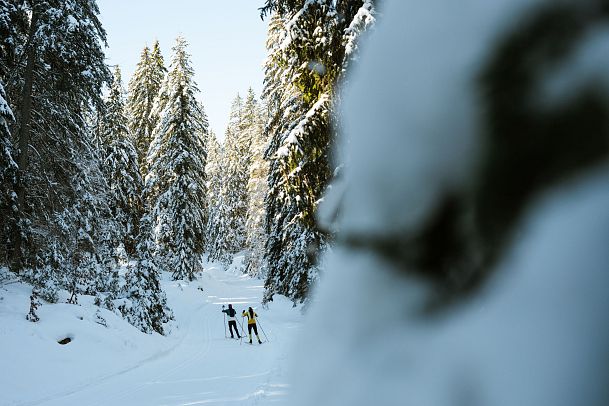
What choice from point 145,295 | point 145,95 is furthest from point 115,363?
point 145,95

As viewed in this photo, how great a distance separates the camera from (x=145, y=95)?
34.5 m

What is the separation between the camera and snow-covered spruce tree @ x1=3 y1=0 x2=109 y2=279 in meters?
12.3

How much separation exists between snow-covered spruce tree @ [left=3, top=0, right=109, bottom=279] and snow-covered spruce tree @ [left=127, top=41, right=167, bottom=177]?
2059 centimetres

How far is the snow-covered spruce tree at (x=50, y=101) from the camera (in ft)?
40.3

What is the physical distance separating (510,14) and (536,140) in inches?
8.2

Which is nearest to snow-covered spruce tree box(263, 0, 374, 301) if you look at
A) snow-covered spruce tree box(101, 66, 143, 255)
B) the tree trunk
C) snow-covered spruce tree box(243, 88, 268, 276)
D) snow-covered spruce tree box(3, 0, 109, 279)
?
snow-covered spruce tree box(3, 0, 109, 279)

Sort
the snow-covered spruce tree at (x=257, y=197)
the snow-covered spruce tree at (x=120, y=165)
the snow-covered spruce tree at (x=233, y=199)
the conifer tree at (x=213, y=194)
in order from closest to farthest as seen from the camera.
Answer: the snow-covered spruce tree at (x=120, y=165) → the snow-covered spruce tree at (x=257, y=197) → the snow-covered spruce tree at (x=233, y=199) → the conifer tree at (x=213, y=194)

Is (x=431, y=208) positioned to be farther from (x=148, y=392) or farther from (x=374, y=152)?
(x=148, y=392)

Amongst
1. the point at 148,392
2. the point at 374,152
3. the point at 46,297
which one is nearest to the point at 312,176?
the point at 148,392

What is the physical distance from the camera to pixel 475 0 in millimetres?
707

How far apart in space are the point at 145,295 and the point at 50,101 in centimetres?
766

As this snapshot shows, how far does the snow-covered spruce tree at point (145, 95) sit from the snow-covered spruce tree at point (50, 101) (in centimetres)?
2059

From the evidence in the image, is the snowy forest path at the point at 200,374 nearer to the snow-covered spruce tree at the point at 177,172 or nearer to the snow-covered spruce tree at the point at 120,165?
the snow-covered spruce tree at the point at 120,165

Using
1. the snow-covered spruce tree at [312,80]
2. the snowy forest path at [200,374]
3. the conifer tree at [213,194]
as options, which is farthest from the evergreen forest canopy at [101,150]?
the conifer tree at [213,194]
